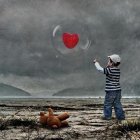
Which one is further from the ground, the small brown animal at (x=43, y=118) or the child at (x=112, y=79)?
the child at (x=112, y=79)

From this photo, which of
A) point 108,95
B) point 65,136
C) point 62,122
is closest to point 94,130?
point 62,122

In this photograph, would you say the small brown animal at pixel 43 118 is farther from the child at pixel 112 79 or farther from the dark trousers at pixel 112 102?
the dark trousers at pixel 112 102

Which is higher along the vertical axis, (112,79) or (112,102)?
(112,79)

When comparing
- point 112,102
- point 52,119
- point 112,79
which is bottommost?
point 52,119

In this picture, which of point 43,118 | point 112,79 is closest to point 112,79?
point 112,79

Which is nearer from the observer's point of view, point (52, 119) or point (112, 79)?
point (52, 119)

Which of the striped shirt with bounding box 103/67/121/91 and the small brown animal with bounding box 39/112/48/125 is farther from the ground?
the striped shirt with bounding box 103/67/121/91

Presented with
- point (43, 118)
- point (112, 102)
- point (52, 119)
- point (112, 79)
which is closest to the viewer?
point (52, 119)

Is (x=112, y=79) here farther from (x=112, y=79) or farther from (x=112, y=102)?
(x=112, y=102)

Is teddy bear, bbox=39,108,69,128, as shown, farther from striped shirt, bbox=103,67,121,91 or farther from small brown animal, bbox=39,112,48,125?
striped shirt, bbox=103,67,121,91

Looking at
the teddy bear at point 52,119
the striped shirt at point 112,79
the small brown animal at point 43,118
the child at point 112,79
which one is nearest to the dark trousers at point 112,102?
the child at point 112,79

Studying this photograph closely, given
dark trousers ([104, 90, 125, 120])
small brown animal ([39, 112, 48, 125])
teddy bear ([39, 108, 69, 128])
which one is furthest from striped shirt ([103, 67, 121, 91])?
small brown animal ([39, 112, 48, 125])

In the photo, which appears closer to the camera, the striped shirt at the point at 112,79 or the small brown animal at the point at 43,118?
the small brown animal at the point at 43,118

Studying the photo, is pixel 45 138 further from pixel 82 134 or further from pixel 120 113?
pixel 120 113
